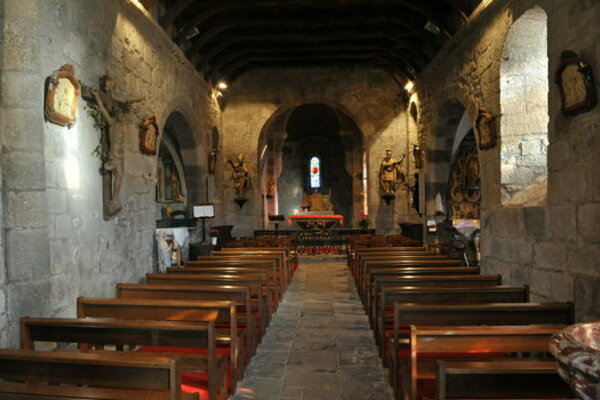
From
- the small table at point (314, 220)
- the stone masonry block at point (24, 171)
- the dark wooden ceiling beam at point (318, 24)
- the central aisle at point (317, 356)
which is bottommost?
the central aisle at point (317, 356)

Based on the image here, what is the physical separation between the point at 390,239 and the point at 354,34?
15.8 ft

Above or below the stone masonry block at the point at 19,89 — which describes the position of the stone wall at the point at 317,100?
above

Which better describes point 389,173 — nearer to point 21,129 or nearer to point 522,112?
point 522,112

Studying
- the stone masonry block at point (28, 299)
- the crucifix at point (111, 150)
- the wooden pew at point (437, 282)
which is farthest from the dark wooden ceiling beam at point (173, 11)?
the wooden pew at point (437, 282)

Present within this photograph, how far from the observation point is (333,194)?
909 inches

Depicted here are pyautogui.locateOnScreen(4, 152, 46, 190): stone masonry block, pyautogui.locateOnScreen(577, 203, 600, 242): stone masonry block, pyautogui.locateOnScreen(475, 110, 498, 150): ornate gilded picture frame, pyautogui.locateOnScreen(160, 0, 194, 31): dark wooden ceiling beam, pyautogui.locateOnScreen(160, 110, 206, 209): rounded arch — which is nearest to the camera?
pyautogui.locateOnScreen(4, 152, 46, 190): stone masonry block

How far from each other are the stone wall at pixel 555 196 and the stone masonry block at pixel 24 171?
4.76 meters

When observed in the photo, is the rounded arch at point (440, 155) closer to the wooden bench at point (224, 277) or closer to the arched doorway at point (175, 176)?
the arched doorway at point (175, 176)

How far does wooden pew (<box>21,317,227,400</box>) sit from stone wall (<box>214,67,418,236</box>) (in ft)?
32.5

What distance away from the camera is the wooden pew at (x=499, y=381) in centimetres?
194

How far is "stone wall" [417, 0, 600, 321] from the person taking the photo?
3836 millimetres

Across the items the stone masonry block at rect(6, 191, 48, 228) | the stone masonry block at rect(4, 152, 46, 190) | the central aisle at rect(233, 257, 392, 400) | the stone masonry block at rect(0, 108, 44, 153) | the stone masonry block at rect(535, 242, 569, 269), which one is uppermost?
the stone masonry block at rect(0, 108, 44, 153)

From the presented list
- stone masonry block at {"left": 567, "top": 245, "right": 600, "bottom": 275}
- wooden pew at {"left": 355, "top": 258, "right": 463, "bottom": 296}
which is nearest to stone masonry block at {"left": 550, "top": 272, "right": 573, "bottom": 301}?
stone masonry block at {"left": 567, "top": 245, "right": 600, "bottom": 275}

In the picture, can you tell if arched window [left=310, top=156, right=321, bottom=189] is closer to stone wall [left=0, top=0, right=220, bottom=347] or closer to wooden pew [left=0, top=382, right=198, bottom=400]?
stone wall [left=0, top=0, right=220, bottom=347]
